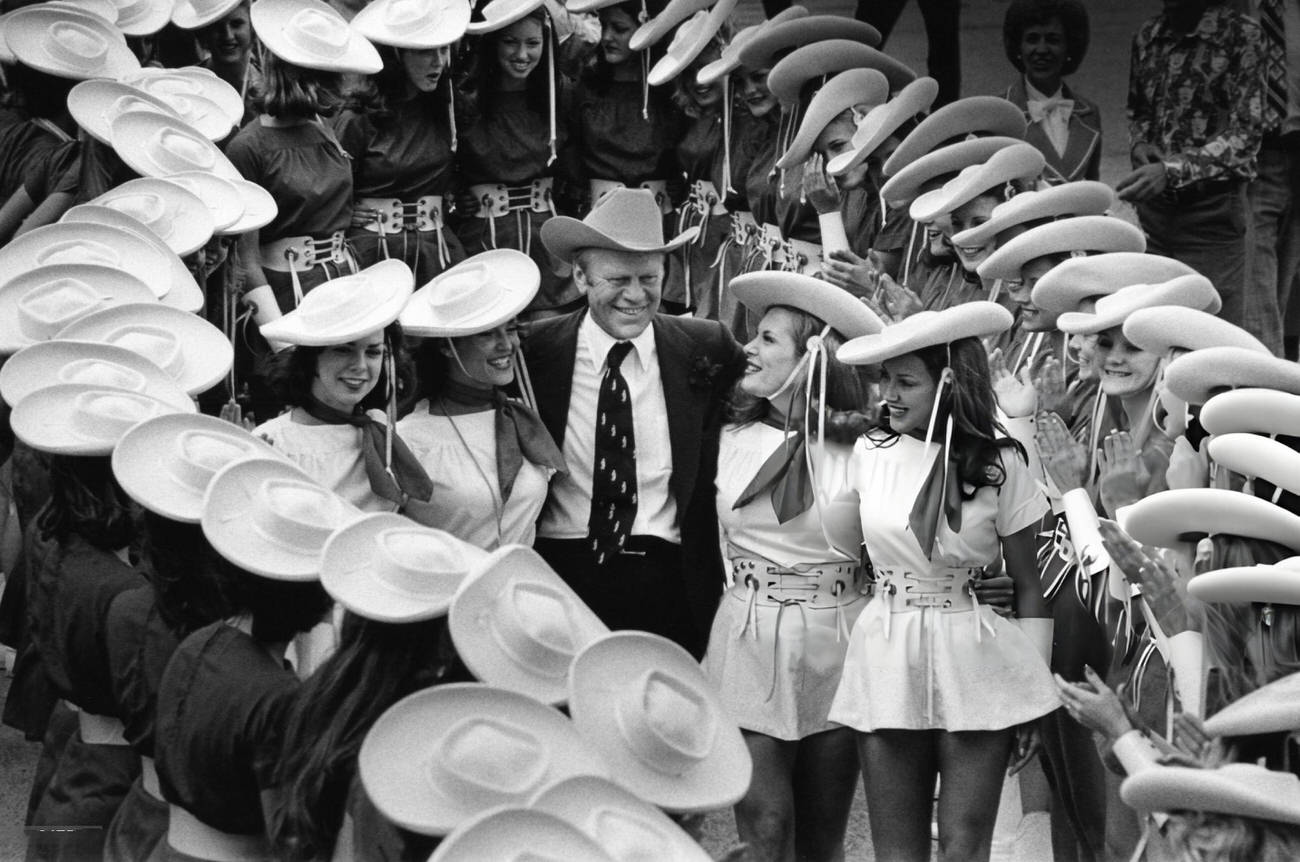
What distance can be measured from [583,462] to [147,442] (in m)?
1.80

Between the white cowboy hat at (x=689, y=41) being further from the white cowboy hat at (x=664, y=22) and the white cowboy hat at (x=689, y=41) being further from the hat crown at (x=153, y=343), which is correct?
the hat crown at (x=153, y=343)

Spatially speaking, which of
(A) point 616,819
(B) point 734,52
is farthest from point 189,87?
(A) point 616,819

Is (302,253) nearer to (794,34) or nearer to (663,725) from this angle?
(794,34)

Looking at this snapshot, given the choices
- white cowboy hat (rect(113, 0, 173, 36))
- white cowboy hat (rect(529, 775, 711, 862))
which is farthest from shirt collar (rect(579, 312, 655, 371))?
white cowboy hat (rect(529, 775, 711, 862))

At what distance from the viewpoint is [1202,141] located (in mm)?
8711

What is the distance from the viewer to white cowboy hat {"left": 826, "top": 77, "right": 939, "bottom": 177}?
7715 mm

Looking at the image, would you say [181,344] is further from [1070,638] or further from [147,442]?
[1070,638]

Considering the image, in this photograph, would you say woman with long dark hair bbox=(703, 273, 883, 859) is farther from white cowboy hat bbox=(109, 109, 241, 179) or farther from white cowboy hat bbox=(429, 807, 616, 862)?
white cowboy hat bbox=(429, 807, 616, 862)

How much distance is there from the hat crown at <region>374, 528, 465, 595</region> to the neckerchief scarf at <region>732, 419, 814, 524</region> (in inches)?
69.6

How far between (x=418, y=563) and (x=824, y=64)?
425cm

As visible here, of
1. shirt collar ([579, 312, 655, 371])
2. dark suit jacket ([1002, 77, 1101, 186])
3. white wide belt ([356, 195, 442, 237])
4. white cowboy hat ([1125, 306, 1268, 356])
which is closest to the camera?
white cowboy hat ([1125, 306, 1268, 356])

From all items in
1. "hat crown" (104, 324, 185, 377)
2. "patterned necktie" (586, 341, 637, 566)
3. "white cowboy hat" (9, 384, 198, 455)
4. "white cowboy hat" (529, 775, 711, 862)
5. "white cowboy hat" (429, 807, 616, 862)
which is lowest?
"patterned necktie" (586, 341, 637, 566)

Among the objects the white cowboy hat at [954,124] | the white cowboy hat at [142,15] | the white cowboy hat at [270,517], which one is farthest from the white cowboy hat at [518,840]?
the white cowboy hat at [142,15]

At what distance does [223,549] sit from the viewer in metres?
4.49
